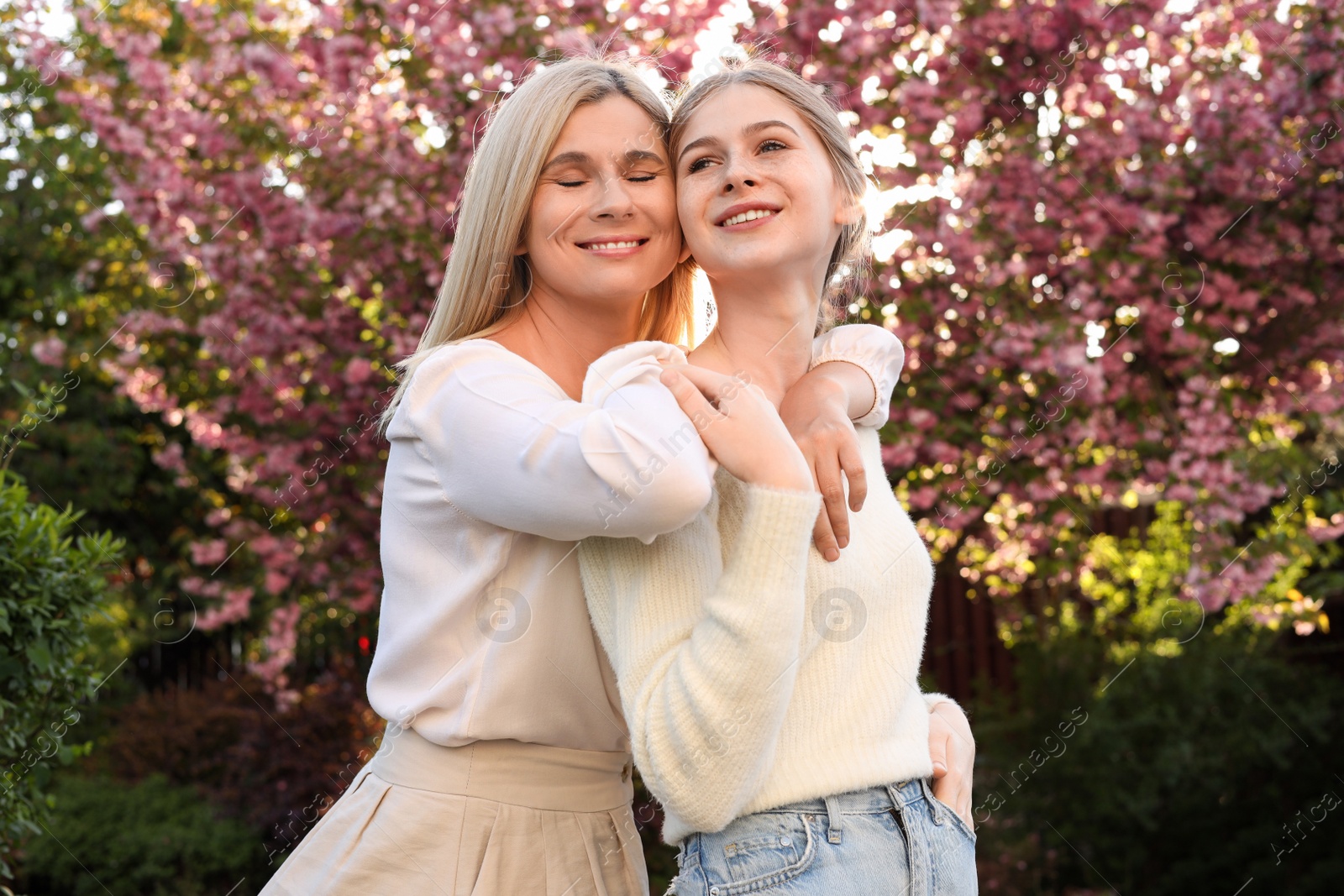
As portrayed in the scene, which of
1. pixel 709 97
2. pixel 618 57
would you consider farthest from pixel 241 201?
pixel 709 97

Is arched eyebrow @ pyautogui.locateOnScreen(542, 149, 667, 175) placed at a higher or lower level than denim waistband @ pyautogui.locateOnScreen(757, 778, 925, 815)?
higher

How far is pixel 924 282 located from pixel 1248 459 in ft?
4.58

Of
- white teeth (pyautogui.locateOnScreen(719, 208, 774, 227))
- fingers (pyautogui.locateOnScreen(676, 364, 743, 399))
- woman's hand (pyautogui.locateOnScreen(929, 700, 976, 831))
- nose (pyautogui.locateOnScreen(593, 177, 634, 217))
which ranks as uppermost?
white teeth (pyautogui.locateOnScreen(719, 208, 774, 227))

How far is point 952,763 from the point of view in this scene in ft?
5.78

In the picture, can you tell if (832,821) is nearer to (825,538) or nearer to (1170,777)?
(825,538)

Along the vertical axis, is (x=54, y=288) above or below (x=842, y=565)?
below

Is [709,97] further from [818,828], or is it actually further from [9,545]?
[9,545]

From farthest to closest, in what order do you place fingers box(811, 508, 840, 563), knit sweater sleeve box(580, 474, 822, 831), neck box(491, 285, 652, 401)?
neck box(491, 285, 652, 401)
fingers box(811, 508, 840, 563)
knit sweater sleeve box(580, 474, 822, 831)

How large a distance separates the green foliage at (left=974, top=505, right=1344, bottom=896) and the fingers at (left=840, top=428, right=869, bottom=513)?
363 cm

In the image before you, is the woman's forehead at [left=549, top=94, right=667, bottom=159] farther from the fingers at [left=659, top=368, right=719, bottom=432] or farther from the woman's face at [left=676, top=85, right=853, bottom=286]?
the fingers at [left=659, top=368, right=719, bottom=432]

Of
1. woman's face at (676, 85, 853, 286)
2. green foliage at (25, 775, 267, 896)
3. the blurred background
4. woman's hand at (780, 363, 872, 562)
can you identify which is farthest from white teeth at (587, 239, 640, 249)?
green foliage at (25, 775, 267, 896)

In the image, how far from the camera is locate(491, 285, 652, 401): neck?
2.00m

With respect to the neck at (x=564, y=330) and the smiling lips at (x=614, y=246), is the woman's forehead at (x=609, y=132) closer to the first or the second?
the smiling lips at (x=614, y=246)

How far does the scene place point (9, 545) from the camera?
265 centimetres
